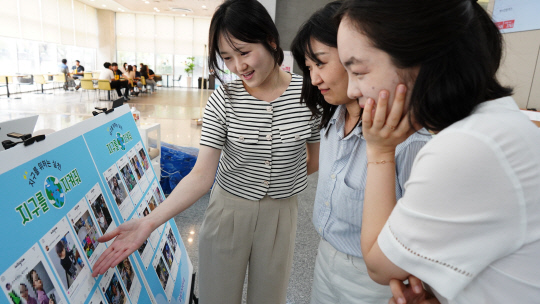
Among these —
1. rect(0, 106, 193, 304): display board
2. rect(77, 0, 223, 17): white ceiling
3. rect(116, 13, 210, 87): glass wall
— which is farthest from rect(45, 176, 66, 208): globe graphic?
rect(116, 13, 210, 87): glass wall

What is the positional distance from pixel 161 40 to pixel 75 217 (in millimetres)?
21761

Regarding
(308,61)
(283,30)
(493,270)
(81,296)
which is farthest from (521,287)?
(283,30)

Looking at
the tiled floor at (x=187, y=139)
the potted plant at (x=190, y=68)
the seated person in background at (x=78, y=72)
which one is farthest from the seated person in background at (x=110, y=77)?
the potted plant at (x=190, y=68)

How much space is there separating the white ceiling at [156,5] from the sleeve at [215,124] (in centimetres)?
1444

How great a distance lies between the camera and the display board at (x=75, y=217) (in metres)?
0.74

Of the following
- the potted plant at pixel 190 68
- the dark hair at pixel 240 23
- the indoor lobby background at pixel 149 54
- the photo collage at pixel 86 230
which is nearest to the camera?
the photo collage at pixel 86 230

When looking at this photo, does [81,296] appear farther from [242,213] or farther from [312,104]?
[312,104]

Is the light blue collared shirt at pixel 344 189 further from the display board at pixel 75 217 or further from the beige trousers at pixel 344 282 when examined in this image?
the display board at pixel 75 217

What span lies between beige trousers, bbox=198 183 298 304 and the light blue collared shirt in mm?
338

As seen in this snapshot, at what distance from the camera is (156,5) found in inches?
654

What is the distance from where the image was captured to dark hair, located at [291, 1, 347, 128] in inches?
40.3

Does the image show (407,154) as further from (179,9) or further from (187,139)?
(179,9)

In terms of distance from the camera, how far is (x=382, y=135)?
2.35ft

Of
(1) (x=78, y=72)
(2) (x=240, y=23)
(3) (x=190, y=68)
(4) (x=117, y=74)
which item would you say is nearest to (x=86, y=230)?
(2) (x=240, y=23)
